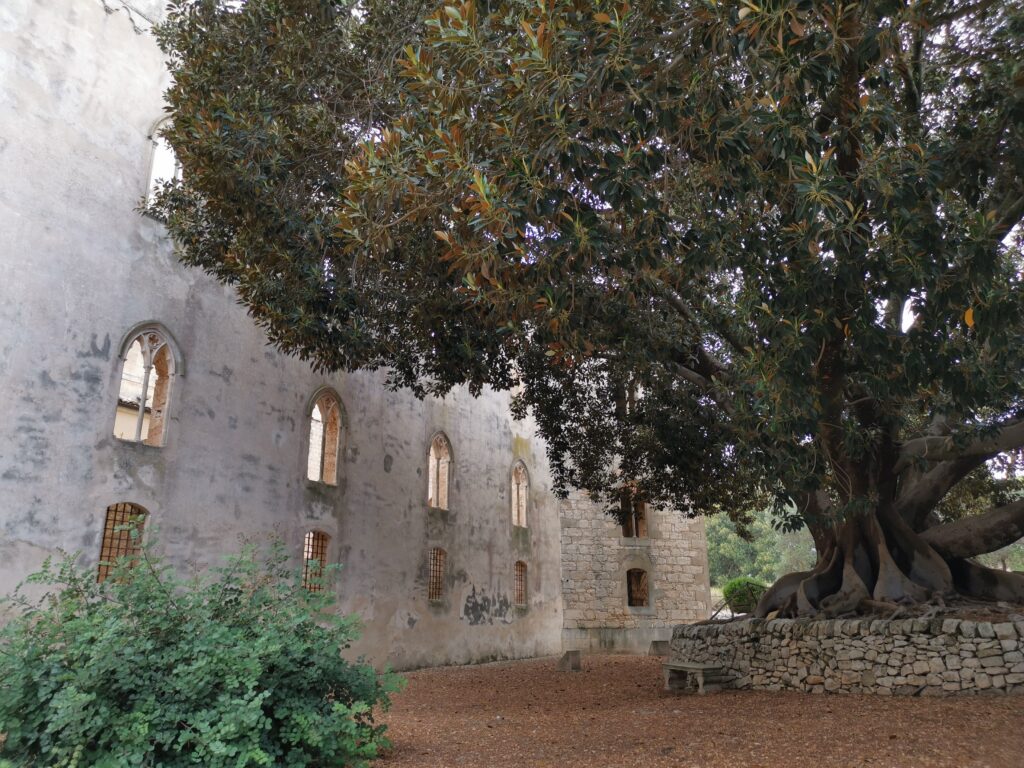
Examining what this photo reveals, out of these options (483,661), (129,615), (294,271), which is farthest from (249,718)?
(483,661)

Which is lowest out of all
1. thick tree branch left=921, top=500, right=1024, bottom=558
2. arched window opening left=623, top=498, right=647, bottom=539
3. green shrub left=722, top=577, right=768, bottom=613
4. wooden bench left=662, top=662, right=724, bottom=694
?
wooden bench left=662, top=662, right=724, bottom=694

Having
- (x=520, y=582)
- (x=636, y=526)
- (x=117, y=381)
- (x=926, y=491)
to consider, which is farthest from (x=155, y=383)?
(x=636, y=526)

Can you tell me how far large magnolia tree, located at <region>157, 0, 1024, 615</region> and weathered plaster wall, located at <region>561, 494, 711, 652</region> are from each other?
33.1ft

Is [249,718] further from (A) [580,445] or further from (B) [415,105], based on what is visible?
(A) [580,445]

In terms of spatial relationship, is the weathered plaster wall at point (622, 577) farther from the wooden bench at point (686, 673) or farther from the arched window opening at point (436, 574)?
the wooden bench at point (686, 673)

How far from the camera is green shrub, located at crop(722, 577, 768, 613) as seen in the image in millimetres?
21359

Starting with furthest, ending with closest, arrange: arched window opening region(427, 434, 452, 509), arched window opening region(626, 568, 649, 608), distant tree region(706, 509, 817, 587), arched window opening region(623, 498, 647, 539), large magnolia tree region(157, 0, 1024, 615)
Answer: distant tree region(706, 509, 817, 587) → arched window opening region(623, 498, 647, 539) → arched window opening region(626, 568, 649, 608) → arched window opening region(427, 434, 452, 509) → large magnolia tree region(157, 0, 1024, 615)

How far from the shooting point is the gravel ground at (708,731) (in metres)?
5.76

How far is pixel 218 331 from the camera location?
12406 mm

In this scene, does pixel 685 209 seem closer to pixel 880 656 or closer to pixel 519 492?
pixel 880 656

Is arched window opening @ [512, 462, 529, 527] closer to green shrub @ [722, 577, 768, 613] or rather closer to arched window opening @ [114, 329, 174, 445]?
green shrub @ [722, 577, 768, 613]

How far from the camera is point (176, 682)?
4695 millimetres

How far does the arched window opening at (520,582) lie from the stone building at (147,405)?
252 cm

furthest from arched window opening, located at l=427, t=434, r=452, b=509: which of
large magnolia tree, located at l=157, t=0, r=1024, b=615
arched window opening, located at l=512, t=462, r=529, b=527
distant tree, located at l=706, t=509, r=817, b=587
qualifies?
distant tree, located at l=706, t=509, r=817, b=587
